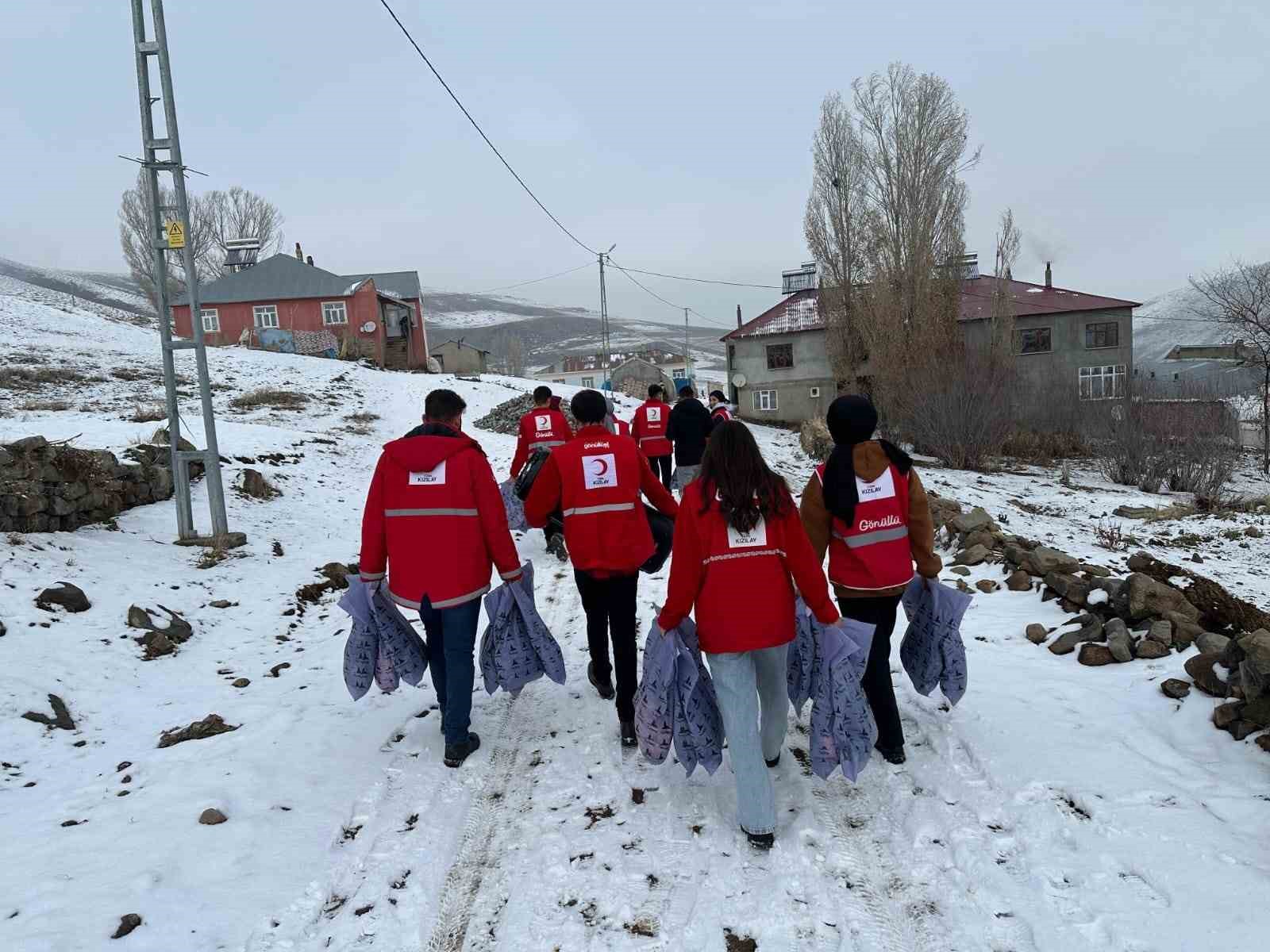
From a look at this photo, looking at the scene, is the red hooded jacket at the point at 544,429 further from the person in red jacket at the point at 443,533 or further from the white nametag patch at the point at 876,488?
the white nametag patch at the point at 876,488

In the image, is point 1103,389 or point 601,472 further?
point 1103,389

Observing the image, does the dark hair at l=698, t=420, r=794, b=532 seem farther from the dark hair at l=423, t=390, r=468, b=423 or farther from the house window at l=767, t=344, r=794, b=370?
Answer: the house window at l=767, t=344, r=794, b=370

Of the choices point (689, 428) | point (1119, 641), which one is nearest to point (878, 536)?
point (1119, 641)

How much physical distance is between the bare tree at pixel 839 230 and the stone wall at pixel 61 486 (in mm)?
26837

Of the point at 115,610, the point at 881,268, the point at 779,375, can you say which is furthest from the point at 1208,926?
the point at 779,375

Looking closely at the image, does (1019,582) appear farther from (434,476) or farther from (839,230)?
(839,230)

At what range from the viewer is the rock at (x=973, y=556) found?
7.56 m

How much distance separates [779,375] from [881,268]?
1147 centimetres

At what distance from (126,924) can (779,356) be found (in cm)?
3877

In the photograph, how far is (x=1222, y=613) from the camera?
4.91m

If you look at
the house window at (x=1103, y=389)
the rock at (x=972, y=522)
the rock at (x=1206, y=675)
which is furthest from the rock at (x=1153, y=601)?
the house window at (x=1103, y=389)

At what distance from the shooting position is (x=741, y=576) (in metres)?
3.23

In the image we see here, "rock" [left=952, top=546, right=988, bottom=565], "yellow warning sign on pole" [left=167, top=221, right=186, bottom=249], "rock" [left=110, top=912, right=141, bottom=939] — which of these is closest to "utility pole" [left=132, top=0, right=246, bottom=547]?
"yellow warning sign on pole" [left=167, top=221, right=186, bottom=249]

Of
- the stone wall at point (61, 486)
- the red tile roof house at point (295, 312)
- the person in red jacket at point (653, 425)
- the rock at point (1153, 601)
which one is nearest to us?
the rock at point (1153, 601)
